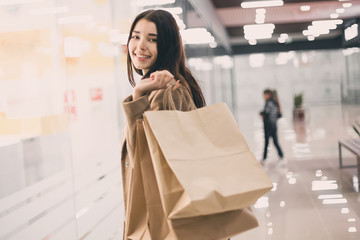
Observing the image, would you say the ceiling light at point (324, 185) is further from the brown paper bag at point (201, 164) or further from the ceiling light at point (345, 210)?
the brown paper bag at point (201, 164)

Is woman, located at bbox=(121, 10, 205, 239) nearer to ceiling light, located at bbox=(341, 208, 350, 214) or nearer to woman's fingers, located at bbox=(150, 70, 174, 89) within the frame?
woman's fingers, located at bbox=(150, 70, 174, 89)

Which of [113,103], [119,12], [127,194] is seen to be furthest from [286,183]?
[127,194]

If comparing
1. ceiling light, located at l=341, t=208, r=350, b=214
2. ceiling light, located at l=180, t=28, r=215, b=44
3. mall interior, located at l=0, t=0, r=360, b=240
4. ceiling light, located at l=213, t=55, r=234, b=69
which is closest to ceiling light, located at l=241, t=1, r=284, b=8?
ceiling light, located at l=213, t=55, r=234, b=69

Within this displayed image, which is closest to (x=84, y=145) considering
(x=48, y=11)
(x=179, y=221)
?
(x=48, y=11)

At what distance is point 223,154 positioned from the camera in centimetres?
128

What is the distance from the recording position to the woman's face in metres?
1.50

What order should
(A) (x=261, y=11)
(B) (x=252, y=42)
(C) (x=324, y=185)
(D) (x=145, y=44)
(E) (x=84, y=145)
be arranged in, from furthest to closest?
1. (B) (x=252, y=42)
2. (A) (x=261, y=11)
3. (C) (x=324, y=185)
4. (E) (x=84, y=145)
5. (D) (x=145, y=44)

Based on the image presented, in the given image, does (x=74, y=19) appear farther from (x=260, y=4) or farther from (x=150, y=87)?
(x=260, y=4)

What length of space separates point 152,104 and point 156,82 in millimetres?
71

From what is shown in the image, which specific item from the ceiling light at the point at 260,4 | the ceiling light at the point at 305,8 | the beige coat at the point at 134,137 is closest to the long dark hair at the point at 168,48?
the beige coat at the point at 134,137

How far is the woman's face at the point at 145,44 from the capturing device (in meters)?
1.50

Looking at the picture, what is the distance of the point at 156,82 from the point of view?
4.42ft

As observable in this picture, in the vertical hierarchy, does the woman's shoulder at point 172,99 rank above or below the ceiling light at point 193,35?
below

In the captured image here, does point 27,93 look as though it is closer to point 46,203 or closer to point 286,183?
point 46,203
